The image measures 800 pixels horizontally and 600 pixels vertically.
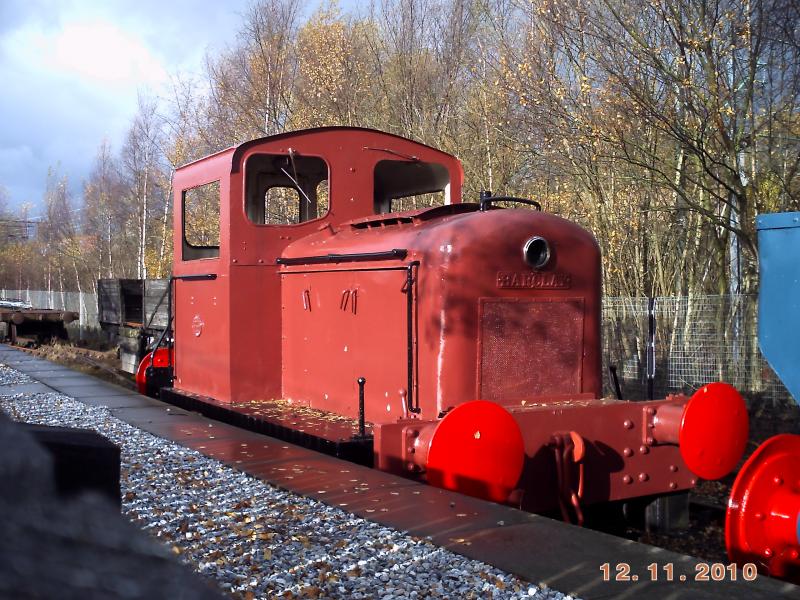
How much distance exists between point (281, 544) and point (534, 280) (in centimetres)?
265

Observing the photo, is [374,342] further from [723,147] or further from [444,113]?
[444,113]

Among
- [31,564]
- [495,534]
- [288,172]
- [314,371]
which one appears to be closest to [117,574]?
[31,564]

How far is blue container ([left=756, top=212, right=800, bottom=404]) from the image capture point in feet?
16.7

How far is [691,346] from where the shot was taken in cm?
1132

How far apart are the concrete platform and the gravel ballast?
0.11 metres

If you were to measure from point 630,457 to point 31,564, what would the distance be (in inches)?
202

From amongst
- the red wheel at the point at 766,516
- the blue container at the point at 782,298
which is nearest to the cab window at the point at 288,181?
the blue container at the point at 782,298

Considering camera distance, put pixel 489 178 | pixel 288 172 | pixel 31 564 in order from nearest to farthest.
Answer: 1. pixel 31 564
2. pixel 288 172
3. pixel 489 178

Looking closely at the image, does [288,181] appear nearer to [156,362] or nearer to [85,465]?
[156,362]

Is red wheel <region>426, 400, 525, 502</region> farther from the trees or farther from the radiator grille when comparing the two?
the trees

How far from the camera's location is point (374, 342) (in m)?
6.09

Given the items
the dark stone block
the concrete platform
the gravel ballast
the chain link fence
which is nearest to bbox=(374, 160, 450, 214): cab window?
the concrete platform

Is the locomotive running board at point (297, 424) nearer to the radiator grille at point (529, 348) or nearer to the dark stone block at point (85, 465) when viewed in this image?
the radiator grille at point (529, 348)

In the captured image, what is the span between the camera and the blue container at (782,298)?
5.10 m
